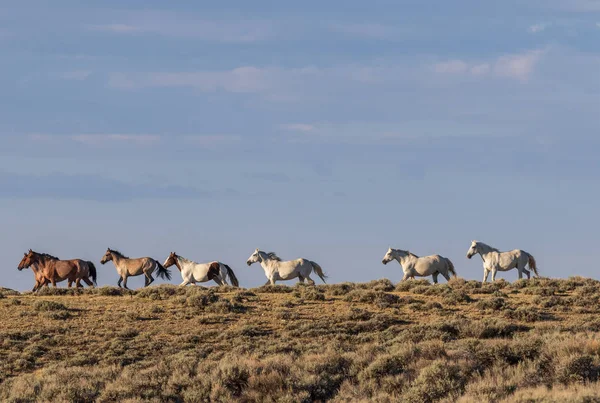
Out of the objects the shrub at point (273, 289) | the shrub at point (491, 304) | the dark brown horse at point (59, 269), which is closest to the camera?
the shrub at point (491, 304)

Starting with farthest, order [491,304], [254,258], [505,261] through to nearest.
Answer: [505,261]
[254,258]
[491,304]

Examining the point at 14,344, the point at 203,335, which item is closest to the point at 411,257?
the point at 203,335

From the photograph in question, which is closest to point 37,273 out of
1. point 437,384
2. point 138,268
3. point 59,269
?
point 59,269

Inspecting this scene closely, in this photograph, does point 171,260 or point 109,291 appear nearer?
point 109,291

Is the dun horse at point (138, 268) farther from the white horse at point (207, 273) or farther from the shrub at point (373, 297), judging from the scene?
the shrub at point (373, 297)

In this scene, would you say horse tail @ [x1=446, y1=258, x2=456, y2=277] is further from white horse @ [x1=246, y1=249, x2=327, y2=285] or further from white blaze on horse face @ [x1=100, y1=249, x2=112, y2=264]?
white blaze on horse face @ [x1=100, y1=249, x2=112, y2=264]

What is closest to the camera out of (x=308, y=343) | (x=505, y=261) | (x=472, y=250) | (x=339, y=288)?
(x=308, y=343)

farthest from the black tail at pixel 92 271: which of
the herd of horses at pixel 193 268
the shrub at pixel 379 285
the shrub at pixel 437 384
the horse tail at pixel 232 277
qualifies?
the shrub at pixel 437 384

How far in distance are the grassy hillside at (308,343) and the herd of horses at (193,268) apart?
138 inches

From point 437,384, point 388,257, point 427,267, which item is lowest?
point 437,384

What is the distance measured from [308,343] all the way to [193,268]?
1546cm

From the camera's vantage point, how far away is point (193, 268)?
4144cm

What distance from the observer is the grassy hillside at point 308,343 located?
65.3 ft

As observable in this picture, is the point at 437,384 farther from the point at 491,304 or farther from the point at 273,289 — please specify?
the point at 273,289
